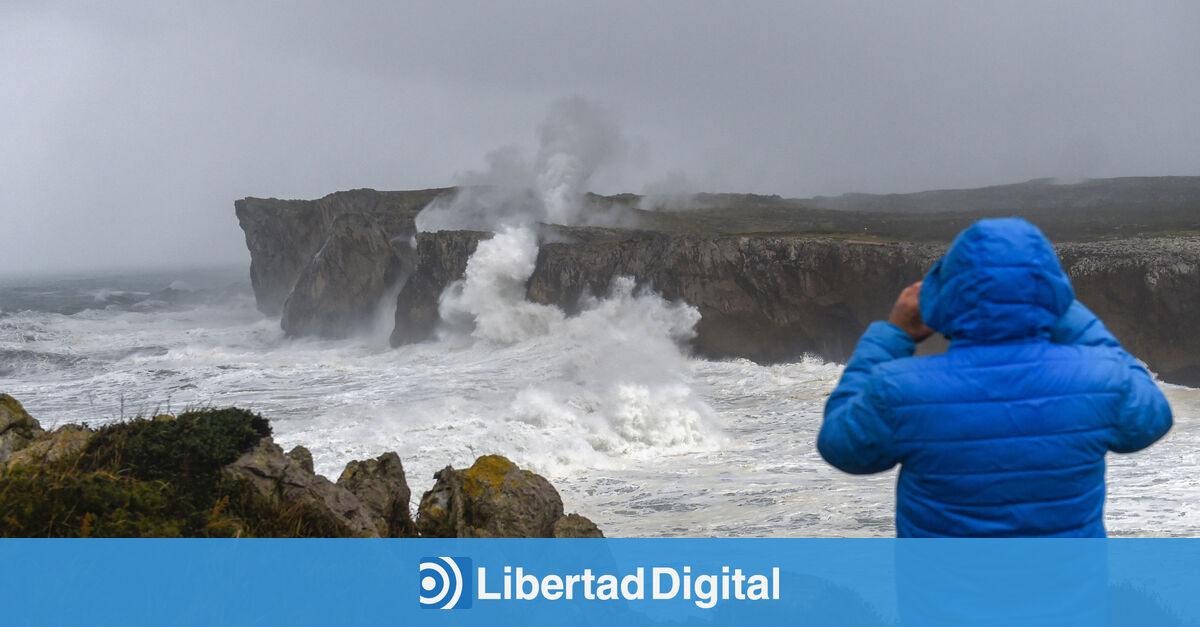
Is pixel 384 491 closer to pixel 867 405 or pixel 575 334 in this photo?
pixel 867 405

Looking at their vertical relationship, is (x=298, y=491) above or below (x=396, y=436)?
above

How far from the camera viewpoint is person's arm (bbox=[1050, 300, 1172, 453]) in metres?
2.07

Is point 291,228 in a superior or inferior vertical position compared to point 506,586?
superior

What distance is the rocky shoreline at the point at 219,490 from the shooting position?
477cm

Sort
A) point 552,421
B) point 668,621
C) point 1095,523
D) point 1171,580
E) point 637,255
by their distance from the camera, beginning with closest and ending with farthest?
point 1095,523, point 668,621, point 1171,580, point 552,421, point 637,255

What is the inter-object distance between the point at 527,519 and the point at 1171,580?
6.32 metres

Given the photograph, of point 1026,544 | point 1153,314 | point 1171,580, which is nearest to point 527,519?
point 1026,544

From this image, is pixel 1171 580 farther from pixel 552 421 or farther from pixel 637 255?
pixel 637 255

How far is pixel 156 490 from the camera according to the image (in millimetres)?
5289

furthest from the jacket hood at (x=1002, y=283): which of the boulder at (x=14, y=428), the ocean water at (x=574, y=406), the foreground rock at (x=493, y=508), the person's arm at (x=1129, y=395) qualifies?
the ocean water at (x=574, y=406)

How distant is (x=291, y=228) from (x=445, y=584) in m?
63.2

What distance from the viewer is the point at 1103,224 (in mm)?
36781

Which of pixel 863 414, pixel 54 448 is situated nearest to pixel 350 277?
pixel 54 448

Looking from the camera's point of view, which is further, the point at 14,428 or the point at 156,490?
the point at 14,428
